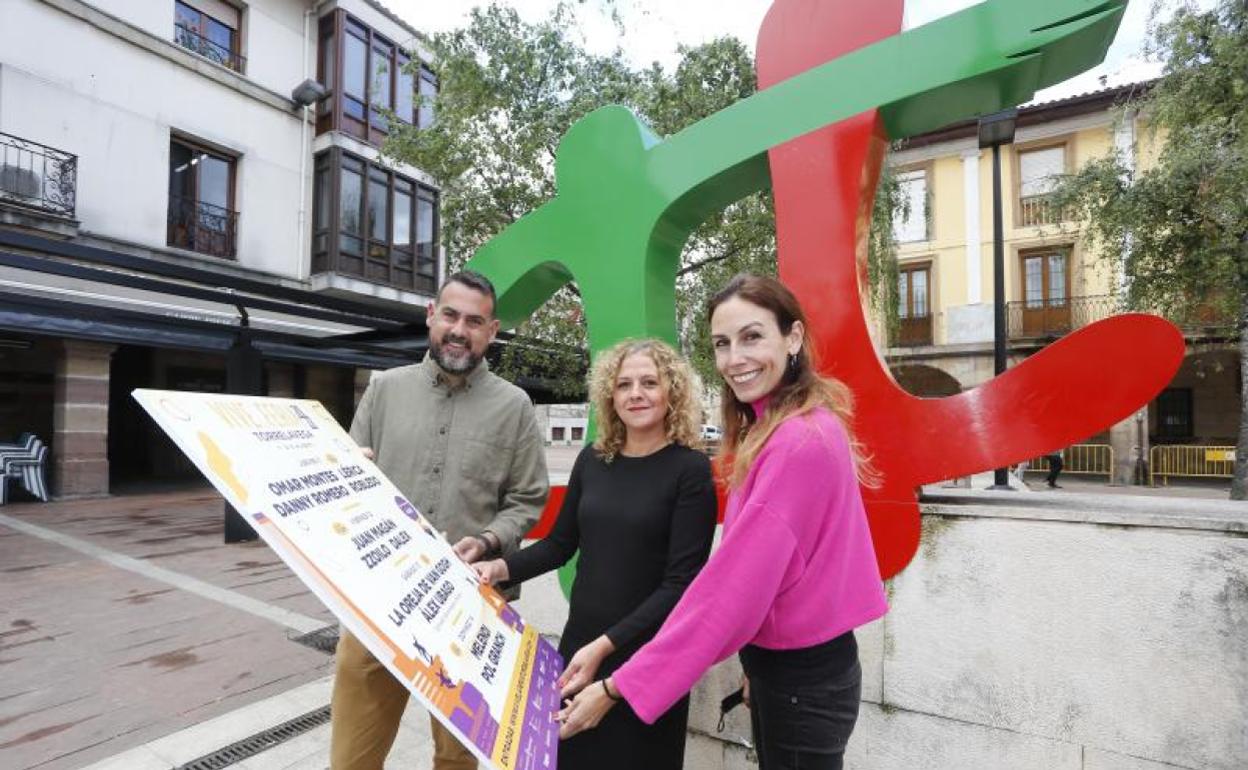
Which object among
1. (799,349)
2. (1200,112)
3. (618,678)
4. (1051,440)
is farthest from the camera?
(1200,112)

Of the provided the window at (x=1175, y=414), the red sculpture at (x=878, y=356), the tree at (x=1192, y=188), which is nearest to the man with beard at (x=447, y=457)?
the red sculpture at (x=878, y=356)

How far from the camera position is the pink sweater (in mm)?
1339

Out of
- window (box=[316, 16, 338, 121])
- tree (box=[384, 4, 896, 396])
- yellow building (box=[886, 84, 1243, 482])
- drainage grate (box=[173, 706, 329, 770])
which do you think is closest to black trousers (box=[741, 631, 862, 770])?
drainage grate (box=[173, 706, 329, 770])

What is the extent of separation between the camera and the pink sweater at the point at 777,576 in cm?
134

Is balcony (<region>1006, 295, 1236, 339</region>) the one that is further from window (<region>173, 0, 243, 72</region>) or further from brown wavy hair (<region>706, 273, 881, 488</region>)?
window (<region>173, 0, 243, 72</region>)

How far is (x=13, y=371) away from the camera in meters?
13.5

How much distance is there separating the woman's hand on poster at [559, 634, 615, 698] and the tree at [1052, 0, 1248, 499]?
9.44 metres

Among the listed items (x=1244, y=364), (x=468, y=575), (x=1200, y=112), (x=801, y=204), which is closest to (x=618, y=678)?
(x=468, y=575)

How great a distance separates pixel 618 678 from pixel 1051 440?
1.85 meters

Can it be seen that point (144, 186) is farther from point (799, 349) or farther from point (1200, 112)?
point (1200, 112)

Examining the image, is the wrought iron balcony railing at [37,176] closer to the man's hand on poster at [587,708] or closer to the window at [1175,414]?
the man's hand on poster at [587,708]

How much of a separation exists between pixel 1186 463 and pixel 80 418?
25.8 meters

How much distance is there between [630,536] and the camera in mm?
1775

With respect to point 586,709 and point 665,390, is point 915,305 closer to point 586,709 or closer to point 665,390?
point 665,390
